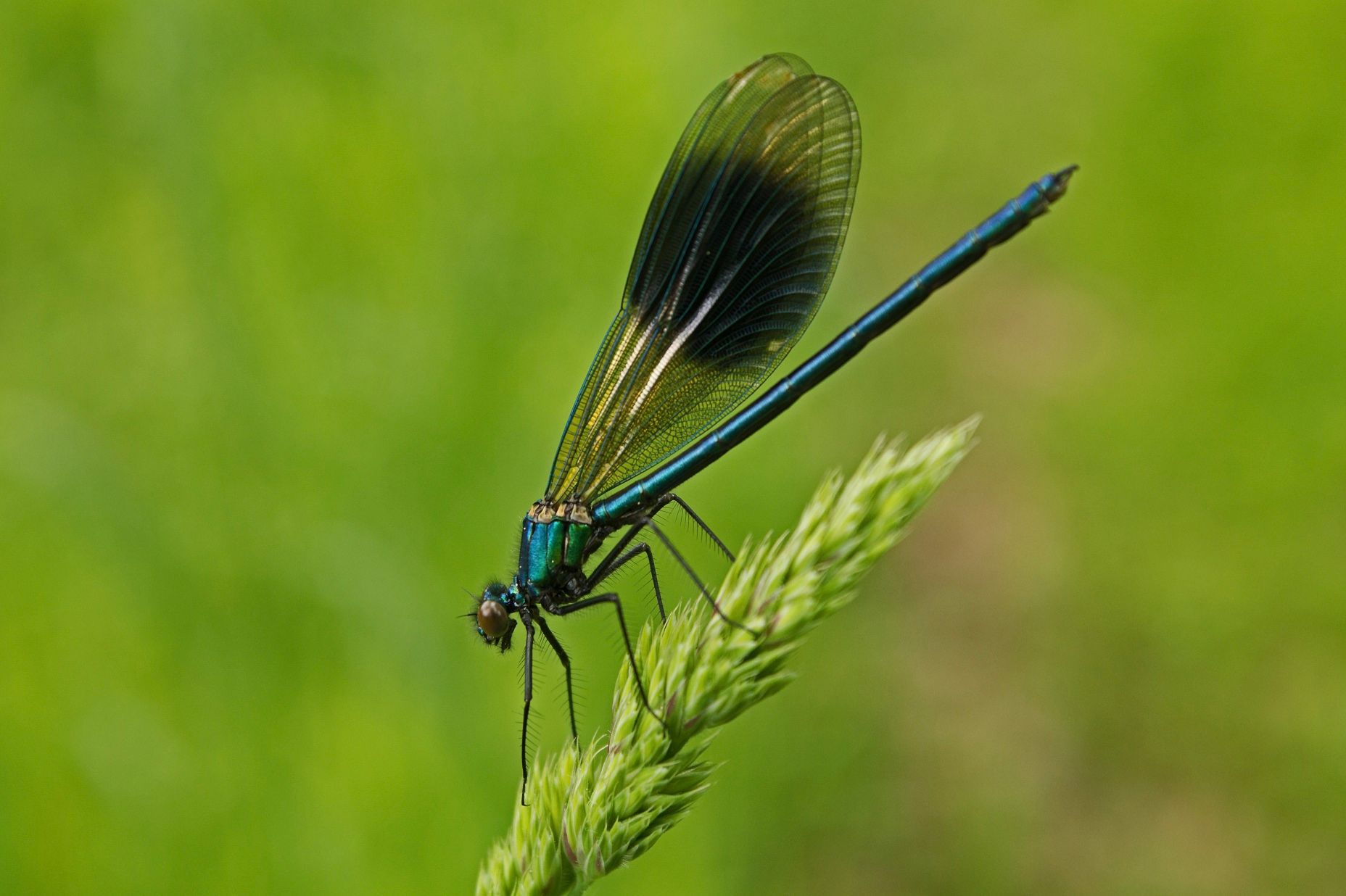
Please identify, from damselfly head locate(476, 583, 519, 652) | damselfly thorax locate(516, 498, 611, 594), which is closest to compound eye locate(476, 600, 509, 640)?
damselfly head locate(476, 583, 519, 652)

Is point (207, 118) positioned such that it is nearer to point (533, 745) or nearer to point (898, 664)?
point (533, 745)

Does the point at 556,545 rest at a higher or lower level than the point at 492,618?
higher

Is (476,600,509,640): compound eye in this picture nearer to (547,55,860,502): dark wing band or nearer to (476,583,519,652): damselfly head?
(476,583,519,652): damselfly head

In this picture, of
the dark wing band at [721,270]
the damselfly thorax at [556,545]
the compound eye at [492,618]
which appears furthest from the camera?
the dark wing band at [721,270]

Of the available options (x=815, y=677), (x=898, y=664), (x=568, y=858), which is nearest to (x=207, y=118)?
(x=568, y=858)

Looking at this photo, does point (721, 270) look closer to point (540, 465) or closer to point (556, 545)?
point (556, 545)

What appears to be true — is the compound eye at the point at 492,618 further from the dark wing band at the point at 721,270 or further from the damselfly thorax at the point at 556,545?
the dark wing band at the point at 721,270

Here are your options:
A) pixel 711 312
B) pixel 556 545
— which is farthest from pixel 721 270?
pixel 556 545

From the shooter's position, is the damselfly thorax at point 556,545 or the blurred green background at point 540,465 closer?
the damselfly thorax at point 556,545

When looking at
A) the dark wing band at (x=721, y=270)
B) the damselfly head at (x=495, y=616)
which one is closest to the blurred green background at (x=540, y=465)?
the damselfly head at (x=495, y=616)
